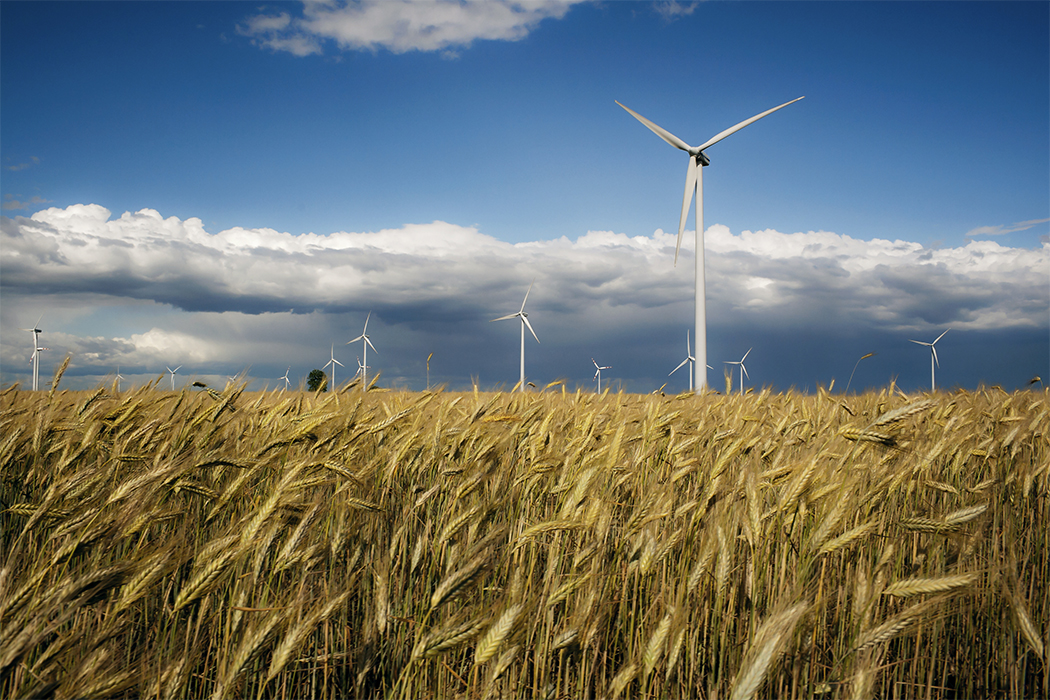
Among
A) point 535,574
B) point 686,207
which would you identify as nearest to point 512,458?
point 535,574

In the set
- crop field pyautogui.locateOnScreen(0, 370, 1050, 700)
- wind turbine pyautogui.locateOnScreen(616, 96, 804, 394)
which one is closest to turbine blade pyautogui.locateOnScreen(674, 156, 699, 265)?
wind turbine pyautogui.locateOnScreen(616, 96, 804, 394)

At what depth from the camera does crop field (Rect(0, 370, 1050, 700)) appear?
75.7 inches

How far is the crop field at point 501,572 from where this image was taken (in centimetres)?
192

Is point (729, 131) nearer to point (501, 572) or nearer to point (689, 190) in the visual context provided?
point (689, 190)

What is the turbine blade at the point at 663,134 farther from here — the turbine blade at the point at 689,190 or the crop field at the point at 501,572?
the crop field at the point at 501,572

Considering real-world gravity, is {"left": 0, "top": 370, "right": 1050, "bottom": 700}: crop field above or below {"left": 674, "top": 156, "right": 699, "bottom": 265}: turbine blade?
below

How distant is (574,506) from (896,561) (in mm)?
2014

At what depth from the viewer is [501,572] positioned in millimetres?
3021

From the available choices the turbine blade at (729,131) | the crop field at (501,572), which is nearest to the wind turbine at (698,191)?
the turbine blade at (729,131)

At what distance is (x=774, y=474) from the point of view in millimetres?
3449

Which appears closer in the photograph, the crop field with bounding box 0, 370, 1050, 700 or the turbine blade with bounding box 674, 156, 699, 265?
the crop field with bounding box 0, 370, 1050, 700

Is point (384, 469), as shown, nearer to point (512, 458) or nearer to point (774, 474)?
point (512, 458)

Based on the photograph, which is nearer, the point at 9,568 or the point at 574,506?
the point at 9,568

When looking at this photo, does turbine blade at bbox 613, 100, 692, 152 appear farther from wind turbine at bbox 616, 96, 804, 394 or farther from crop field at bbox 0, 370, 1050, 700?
crop field at bbox 0, 370, 1050, 700
